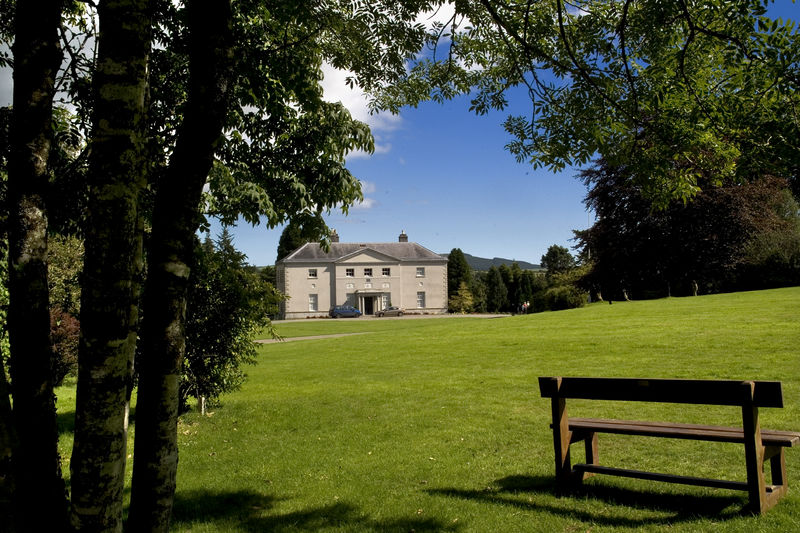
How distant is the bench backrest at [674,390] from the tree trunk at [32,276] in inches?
174

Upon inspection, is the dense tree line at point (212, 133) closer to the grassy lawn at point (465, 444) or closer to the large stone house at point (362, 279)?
the grassy lawn at point (465, 444)

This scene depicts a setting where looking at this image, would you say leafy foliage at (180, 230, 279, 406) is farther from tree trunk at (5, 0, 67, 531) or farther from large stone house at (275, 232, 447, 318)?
large stone house at (275, 232, 447, 318)

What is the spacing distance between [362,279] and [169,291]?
67.9 metres

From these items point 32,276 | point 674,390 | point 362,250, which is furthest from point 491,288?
point 32,276

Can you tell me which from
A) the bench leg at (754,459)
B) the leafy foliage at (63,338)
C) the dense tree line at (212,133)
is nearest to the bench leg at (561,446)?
the bench leg at (754,459)

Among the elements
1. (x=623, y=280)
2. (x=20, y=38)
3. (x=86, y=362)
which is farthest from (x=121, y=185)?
(x=623, y=280)

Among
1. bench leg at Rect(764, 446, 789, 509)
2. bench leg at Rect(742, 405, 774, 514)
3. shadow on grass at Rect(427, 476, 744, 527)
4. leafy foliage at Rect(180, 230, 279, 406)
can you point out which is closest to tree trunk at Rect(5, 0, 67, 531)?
shadow on grass at Rect(427, 476, 744, 527)

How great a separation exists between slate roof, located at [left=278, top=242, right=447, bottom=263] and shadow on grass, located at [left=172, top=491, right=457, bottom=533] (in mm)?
63200

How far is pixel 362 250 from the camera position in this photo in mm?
70125

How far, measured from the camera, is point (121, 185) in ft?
7.79

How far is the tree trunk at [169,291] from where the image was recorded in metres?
2.82

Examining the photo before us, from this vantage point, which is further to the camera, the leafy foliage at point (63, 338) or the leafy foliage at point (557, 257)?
the leafy foliage at point (557, 257)

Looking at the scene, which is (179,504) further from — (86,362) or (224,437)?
(86,362)

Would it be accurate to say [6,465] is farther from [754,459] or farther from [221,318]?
[221,318]
